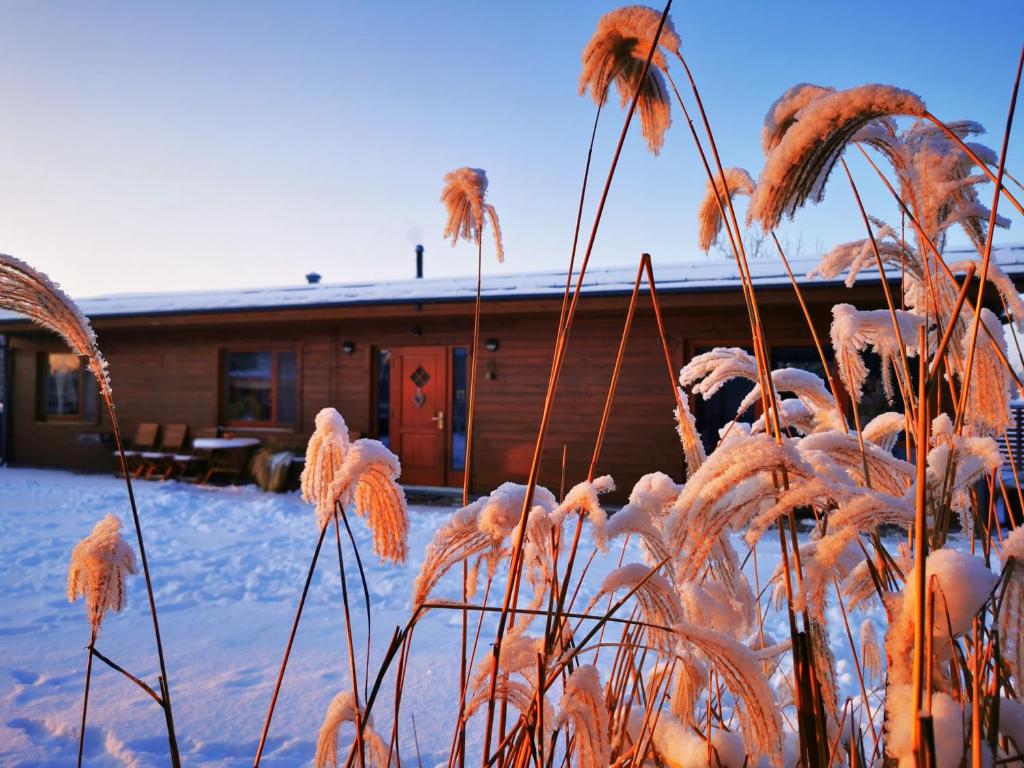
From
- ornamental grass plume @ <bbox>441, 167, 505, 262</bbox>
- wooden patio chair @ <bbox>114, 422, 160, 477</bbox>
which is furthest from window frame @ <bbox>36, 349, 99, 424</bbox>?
ornamental grass plume @ <bbox>441, 167, 505, 262</bbox>

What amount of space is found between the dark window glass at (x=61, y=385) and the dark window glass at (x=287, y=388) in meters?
5.35

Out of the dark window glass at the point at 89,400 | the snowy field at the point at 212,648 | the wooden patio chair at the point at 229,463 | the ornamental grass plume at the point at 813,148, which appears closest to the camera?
the ornamental grass plume at the point at 813,148

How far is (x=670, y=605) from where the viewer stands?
2.57 ft

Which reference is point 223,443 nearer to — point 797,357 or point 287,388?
point 287,388

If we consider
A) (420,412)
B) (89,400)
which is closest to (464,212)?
(420,412)

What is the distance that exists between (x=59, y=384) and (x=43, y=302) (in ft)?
49.0

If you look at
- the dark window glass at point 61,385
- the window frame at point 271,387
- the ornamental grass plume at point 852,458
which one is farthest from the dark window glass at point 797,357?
the dark window glass at point 61,385

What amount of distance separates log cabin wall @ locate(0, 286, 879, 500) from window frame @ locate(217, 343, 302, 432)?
0.06 meters

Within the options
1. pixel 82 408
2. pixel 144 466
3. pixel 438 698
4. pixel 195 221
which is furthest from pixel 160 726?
pixel 195 221

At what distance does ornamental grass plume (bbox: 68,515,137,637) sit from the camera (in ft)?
3.14

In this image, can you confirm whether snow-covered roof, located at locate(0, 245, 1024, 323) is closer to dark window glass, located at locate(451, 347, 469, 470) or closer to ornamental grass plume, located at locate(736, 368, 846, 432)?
dark window glass, located at locate(451, 347, 469, 470)

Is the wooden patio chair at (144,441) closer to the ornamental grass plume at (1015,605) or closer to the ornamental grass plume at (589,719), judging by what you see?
the ornamental grass plume at (589,719)

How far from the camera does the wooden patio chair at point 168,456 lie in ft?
34.4

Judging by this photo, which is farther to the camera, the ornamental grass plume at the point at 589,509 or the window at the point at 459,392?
the window at the point at 459,392
